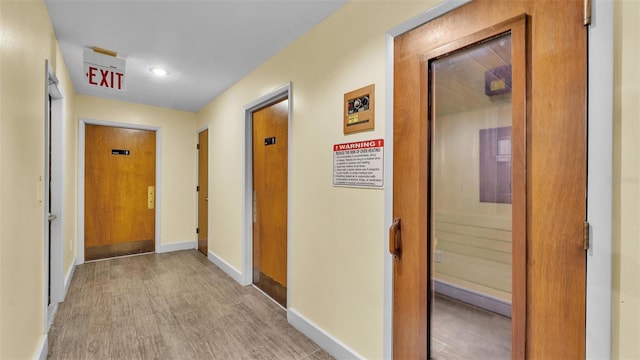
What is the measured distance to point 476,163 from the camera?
1391mm

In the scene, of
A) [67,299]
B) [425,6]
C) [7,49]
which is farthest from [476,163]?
[67,299]

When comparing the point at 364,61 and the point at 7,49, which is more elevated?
the point at 364,61

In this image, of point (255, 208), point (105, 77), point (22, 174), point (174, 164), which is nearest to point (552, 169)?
point (22, 174)

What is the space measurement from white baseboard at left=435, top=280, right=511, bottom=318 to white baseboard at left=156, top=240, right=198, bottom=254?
4.64 m

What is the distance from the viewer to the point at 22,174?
158 centimetres

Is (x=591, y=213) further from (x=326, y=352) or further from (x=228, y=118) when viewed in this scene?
(x=228, y=118)

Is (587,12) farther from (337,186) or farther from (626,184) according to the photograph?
(337,186)

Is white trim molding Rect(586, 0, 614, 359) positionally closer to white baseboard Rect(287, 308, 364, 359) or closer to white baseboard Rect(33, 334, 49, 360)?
white baseboard Rect(287, 308, 364, 359)

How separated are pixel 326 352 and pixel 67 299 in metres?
2.79

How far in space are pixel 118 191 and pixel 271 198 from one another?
9.82ft

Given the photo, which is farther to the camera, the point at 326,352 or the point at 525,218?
the point at 326,352

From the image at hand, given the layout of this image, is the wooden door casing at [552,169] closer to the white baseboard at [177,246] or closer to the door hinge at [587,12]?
the door hinge at [587,12]

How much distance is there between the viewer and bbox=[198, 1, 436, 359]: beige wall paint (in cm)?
178

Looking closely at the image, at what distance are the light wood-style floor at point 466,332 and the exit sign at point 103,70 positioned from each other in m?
3.33
